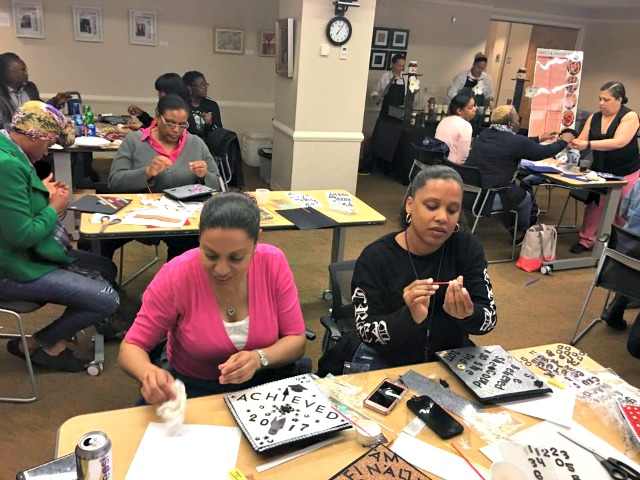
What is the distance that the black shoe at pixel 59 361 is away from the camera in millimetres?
2604

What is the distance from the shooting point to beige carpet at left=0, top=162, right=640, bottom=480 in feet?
7.34

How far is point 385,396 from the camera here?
1.43 metres

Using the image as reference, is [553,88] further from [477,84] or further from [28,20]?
[28,20]

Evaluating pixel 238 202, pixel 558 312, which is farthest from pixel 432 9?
pixel 238 202

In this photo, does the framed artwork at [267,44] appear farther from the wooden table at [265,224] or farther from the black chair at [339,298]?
the black chair at [339,298]

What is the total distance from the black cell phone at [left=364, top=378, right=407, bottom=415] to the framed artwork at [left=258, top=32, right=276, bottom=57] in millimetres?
6684

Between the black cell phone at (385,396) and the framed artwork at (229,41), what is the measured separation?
6603 millimetres

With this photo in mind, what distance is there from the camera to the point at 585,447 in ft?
4.30

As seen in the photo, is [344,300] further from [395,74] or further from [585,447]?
[395,74]

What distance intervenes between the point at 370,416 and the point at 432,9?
7527mm

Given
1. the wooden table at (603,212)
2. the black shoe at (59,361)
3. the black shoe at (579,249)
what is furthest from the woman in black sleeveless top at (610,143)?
the black shoe at (59,361)

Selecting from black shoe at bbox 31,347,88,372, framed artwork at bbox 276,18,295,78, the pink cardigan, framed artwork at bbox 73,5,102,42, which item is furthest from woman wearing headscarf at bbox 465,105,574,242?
framed artwork at bbox 73,5,102,42

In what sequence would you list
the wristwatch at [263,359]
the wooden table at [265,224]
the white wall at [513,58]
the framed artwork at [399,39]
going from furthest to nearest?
the white wall at [513,58], the framed artwork at [399,39], the wooden table at [265,224], the wristwatch at [263,359]

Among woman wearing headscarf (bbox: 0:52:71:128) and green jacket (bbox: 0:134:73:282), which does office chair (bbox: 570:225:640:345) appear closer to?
green jacket (bbox: 0:134:73:282)
